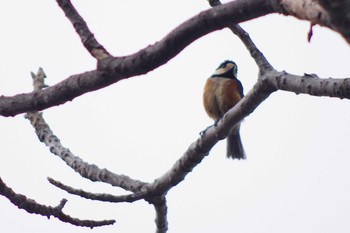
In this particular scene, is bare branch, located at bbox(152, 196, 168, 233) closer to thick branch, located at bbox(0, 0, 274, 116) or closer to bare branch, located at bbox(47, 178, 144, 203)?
bare branch, located at bbox(47, 178, 144, 203)

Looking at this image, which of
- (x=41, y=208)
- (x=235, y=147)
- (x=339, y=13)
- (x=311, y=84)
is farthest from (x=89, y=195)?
(x=235, y=147)

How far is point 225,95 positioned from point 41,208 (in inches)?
218

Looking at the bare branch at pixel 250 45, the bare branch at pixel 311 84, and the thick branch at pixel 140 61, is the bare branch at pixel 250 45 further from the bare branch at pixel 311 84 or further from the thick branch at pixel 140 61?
the thick branch at pixel 140 61

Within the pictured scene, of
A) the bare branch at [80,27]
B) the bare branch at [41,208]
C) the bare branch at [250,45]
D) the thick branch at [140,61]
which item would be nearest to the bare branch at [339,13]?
the thick branch at [140,61]

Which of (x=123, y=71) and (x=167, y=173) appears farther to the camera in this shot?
(x=167, y=173)

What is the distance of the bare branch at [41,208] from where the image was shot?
7.95 feet

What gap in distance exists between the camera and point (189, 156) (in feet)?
11.8

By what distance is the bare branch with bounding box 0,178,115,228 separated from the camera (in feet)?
7.95

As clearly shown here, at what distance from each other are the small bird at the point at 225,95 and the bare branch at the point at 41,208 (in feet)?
17.4

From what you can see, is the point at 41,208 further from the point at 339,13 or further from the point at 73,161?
the point at 339,13

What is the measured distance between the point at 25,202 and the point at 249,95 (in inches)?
54.9

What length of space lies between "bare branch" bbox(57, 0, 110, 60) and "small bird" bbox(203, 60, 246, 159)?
5.84m

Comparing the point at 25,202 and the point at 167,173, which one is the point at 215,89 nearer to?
the point at 167,173

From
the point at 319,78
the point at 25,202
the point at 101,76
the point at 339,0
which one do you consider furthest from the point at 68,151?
the point at 339,0
